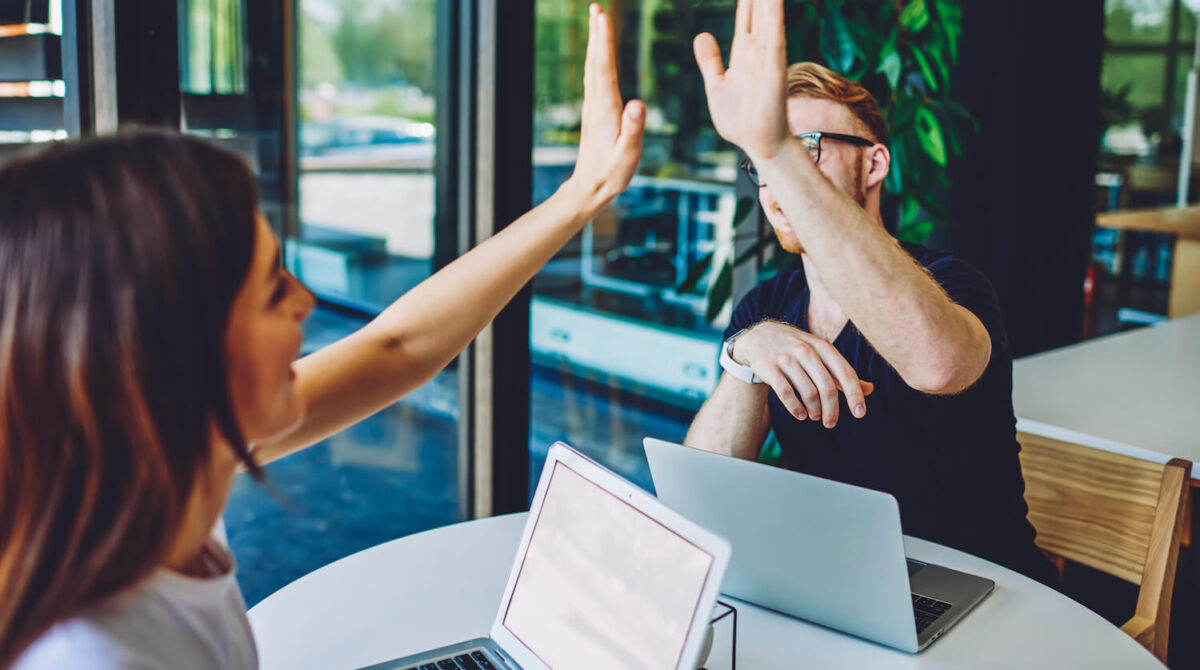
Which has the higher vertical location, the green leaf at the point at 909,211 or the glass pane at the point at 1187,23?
the glass pane at the point at 1187,23

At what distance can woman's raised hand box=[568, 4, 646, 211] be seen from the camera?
1206 mm

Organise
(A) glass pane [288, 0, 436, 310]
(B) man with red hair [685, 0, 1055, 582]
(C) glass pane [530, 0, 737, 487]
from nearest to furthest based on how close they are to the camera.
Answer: (B) man with red hair [685, 0, 1055, 582] → (A) glass pane [288, 0, 436, 310] → (C) glass pane [530, 0, 737, 487]

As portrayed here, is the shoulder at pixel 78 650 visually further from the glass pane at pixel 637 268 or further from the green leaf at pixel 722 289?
the glass pane at pixel 637 268

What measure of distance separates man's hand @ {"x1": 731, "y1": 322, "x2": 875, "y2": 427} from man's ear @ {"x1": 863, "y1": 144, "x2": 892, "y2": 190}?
336 mm

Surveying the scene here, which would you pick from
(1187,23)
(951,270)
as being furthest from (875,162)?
(1187,23)

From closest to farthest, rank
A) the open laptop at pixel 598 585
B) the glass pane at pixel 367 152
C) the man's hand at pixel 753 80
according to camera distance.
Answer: the open laptop at pixel 598 585 → the man's hand at pixel 753 80 → the glass pane at pixel 367 152

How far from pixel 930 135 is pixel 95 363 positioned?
2401 millimetres

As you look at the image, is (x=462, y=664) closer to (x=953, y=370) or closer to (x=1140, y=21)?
(x=953, y=370)

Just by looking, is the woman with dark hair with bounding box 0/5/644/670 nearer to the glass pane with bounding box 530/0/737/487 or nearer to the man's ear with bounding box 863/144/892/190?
the man's ear with bounding box 863/144/892/190

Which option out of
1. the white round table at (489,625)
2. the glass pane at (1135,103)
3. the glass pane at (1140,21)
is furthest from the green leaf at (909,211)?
the glass pane at (1140,21)

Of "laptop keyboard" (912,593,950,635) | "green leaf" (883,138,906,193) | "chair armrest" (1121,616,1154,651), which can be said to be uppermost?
"green leaf" (883,138,906,193)

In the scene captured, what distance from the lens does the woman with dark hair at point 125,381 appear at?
720 mm

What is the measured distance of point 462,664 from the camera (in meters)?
1.22

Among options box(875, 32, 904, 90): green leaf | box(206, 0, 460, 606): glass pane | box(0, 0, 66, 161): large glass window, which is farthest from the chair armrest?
box(0, 0, 66, 161): large glass window
